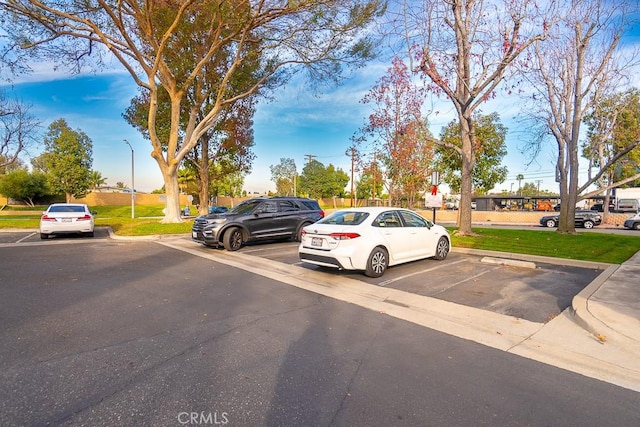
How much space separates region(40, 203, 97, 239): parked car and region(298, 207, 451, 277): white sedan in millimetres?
11421

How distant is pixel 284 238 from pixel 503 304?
31.0 ft

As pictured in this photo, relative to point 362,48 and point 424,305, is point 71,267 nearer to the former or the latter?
point 424,305

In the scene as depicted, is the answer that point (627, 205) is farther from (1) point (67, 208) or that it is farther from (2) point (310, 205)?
(1) point (67, 208)

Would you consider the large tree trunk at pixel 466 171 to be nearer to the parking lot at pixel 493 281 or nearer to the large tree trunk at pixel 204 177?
the parking lot at pixel 493 281

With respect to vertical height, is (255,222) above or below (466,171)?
below

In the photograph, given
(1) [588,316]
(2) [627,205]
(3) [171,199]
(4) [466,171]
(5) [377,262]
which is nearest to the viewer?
(1) [588,316]

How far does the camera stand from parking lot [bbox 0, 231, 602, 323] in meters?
5.66

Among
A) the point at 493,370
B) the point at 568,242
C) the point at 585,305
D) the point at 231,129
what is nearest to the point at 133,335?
the point at 493,370

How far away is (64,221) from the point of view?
13992mm

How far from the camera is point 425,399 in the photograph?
2.91 m

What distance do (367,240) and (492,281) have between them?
2.79m

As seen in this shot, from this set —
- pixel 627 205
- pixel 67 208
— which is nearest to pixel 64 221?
pixel 67 208
